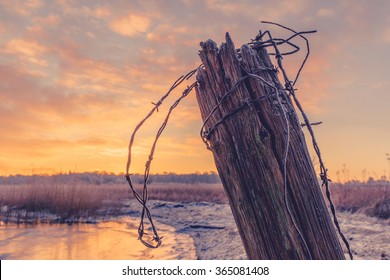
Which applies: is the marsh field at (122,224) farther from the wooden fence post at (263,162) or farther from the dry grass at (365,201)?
the wooden fence post at (263,162)

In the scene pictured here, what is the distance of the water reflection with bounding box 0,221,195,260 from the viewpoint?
9008 millimetres

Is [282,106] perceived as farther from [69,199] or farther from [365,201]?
[69,199]

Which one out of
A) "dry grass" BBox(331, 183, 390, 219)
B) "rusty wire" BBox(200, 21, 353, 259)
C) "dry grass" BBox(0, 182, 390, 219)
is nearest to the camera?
"rusty wire" BBox(200, 21, 353, 259)

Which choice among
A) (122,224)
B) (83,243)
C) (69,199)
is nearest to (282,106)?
(83,243)

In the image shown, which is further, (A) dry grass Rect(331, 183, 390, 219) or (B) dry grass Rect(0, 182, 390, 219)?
(B) dry grass Rect(0, 182, 390, 219)

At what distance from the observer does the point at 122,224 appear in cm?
1480

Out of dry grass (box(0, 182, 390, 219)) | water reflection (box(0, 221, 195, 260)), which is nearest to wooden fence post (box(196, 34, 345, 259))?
water reflection (box(0, 221, 195, 260))

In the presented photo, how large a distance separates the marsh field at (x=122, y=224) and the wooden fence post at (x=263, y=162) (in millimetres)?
5948

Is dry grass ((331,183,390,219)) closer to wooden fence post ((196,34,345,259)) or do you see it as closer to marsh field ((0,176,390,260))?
marsh field ((0,176,390,260))

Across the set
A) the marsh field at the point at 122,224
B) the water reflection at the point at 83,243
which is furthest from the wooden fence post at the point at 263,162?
the water reflection at the point at 83,243

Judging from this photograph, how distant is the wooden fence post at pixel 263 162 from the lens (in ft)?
4.83

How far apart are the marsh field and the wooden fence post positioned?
5.95 meters

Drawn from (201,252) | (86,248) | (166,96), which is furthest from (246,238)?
(86,248)
